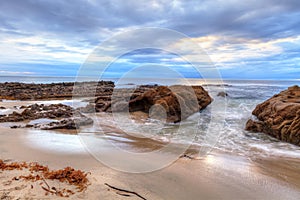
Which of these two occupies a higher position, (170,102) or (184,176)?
(170,102)

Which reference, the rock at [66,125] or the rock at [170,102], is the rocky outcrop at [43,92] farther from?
the rock at [66,125]

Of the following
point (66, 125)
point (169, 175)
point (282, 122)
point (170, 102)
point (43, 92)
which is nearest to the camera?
point (169, 175)

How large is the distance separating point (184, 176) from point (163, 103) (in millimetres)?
6429

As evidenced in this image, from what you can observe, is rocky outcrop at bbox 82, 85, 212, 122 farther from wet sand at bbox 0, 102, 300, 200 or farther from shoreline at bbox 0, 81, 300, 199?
wet sand at bbox 0, 102, 300, 200

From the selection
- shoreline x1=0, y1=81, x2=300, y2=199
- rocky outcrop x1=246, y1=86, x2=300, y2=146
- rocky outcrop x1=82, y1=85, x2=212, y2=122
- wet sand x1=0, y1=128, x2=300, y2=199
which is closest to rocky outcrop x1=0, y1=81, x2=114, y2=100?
rocky outcrop x1=82, y1=85, x2=212, y2=122

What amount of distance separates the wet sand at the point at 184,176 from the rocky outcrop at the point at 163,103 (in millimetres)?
4901

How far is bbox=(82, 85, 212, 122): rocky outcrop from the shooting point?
970cm

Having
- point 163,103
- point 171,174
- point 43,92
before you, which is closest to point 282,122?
point 163,103

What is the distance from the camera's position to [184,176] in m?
3.47

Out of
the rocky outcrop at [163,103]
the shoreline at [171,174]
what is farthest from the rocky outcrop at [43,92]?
the shoreline at [171,174]

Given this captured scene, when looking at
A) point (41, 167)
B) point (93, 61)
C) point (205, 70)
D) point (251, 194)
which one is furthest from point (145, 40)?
point (251, 194)

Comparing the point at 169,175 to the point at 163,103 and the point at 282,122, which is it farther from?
the point at 163,103

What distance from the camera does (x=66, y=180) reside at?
9.34 ft

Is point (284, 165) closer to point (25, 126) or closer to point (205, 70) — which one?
point (205, 70)
